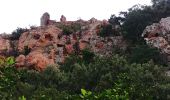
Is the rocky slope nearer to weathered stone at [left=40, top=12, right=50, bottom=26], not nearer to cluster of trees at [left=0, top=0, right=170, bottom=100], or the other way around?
cluster of trees at [left=0, top=0, right=170, bottom=100]

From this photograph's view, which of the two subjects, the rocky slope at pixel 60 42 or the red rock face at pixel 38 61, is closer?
the red rock face at pixel 38 61

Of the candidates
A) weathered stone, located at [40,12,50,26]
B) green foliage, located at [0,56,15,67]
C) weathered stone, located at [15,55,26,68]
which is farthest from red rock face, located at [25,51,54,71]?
green foliage, located at [0,56,15,67]

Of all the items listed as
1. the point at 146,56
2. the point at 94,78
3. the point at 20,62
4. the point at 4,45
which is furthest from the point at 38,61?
the point at 4,45

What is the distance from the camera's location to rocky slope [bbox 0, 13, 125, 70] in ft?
171

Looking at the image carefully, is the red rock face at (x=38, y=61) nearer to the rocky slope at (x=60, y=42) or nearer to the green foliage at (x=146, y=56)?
the rocky slope at (x=60, y=42)

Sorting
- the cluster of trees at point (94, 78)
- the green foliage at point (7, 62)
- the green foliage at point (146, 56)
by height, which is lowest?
the cluster of trees at point (94, 78)

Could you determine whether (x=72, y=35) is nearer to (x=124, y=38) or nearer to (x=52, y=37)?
(x=52, y=37)

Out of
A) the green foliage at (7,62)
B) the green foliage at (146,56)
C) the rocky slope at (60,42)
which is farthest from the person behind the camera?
the rocky slope at (60,42)

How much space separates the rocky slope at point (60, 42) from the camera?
52125 mm

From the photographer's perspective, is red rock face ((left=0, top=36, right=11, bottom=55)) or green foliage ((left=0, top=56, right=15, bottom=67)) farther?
red rock face ((left=0, top=36, right=11, bottom=55))

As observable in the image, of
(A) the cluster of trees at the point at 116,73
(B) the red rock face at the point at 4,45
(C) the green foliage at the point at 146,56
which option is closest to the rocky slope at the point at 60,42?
(B) the red rock face at the point at 4,45

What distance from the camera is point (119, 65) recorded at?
39625 mm

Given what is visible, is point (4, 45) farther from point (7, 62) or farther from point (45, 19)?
point (7, 62)

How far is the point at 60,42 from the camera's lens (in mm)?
55406
